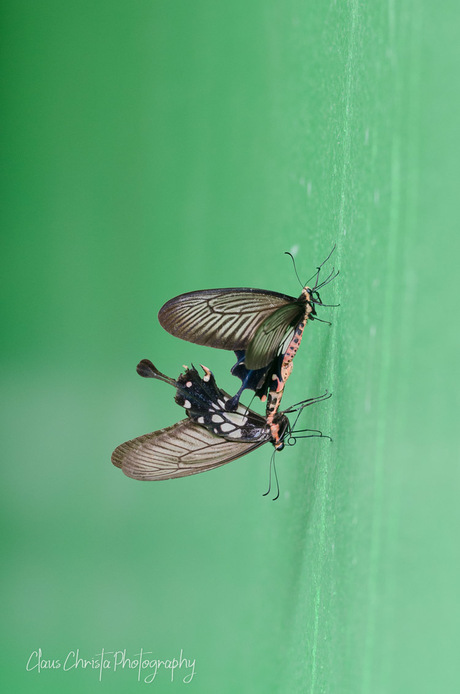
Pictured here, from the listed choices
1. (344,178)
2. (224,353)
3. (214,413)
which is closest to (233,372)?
(214,413)

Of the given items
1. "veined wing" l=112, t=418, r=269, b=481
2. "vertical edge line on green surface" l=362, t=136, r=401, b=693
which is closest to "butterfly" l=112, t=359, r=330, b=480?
"veined wing" l=112, t=418, r=269, b=481

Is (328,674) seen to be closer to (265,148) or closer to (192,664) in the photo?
(265,148)

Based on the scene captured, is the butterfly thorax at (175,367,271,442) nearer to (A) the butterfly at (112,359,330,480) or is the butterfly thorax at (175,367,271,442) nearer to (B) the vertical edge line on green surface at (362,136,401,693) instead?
(A) the butterfly at (112,359,330,480)

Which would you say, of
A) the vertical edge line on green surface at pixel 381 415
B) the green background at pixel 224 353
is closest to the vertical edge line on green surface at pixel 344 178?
the green background at pixel 224 353

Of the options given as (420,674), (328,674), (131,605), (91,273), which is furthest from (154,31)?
(420,674)

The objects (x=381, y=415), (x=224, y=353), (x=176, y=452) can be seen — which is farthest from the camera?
(x=224, y=353)

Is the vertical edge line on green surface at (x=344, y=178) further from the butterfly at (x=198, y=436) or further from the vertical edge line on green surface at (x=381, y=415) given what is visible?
the vertical edge line on green surface at (x=381, y=415)

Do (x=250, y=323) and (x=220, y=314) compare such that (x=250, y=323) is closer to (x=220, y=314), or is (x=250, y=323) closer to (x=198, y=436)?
(x=220, y=314)
